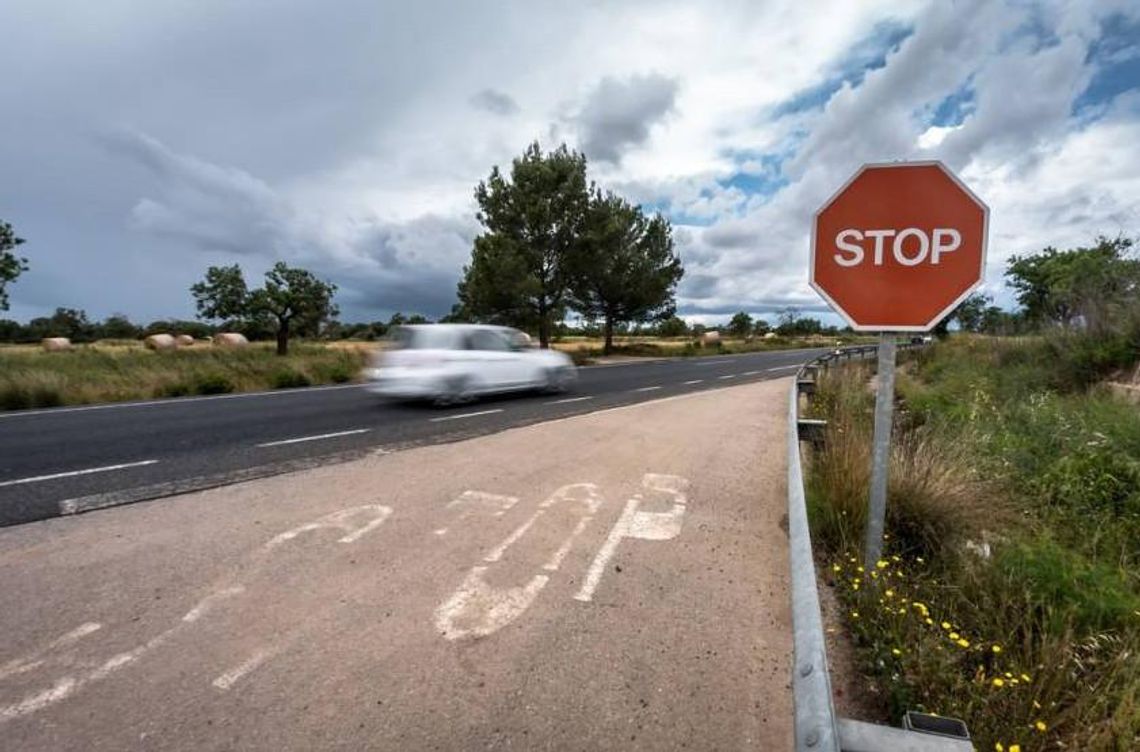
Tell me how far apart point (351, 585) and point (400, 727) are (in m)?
1.36

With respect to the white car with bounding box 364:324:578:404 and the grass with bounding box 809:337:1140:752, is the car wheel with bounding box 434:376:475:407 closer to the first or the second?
the white car with bounding box 364:324:578:404

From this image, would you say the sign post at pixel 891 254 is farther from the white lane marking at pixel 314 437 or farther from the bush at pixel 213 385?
the bush at pixel 213 385

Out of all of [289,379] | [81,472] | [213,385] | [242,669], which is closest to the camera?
[242,669]

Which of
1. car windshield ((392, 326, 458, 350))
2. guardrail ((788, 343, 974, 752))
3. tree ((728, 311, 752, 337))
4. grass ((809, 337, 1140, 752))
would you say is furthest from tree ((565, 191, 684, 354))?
tree ((728, 311, 752, 337))

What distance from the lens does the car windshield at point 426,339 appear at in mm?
10836

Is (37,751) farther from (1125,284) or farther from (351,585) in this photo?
(1125,284)

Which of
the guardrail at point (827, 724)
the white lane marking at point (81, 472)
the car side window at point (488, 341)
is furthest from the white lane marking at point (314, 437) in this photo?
the guardrail at point (827, 724)

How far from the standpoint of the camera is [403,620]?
2.94 meters

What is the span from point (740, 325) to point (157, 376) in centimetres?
8960

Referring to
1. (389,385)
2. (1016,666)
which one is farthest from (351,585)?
(389,385)

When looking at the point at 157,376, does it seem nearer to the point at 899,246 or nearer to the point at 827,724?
the point at 899,246

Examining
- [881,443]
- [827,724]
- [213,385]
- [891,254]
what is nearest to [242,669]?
[827,724]

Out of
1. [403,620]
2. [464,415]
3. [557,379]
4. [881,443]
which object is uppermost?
[881,443]

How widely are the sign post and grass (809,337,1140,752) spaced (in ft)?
1.85
